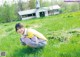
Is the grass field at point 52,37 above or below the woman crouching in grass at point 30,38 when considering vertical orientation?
below

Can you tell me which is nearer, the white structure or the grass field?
the grass field

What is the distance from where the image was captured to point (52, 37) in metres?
3.54

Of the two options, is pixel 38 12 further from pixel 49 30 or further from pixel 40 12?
pixel 49 30

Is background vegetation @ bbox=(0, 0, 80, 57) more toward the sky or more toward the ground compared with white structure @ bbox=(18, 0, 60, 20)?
more toward the ground

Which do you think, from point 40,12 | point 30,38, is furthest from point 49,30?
point 30,38

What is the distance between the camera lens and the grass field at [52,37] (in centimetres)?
315

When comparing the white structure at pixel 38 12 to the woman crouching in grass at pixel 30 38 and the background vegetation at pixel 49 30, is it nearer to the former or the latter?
the background vegetation at pixel 49 30

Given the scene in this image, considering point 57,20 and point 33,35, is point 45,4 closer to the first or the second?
point 57,20

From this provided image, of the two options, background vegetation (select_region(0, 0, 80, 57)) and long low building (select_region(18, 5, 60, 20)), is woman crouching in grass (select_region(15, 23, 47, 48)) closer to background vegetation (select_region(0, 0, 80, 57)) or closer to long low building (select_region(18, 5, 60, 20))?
background vegetation (select_region(0, 0, 80, 57))

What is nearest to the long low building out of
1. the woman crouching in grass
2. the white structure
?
the white structure

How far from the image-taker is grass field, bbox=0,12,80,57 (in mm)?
3150

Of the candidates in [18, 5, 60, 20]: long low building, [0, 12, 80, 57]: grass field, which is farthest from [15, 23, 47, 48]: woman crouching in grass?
[18, 5, 60, 20]: long low building

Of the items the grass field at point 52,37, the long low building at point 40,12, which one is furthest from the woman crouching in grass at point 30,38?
the long low building at point 40,12

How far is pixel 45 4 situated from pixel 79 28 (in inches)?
23.8
